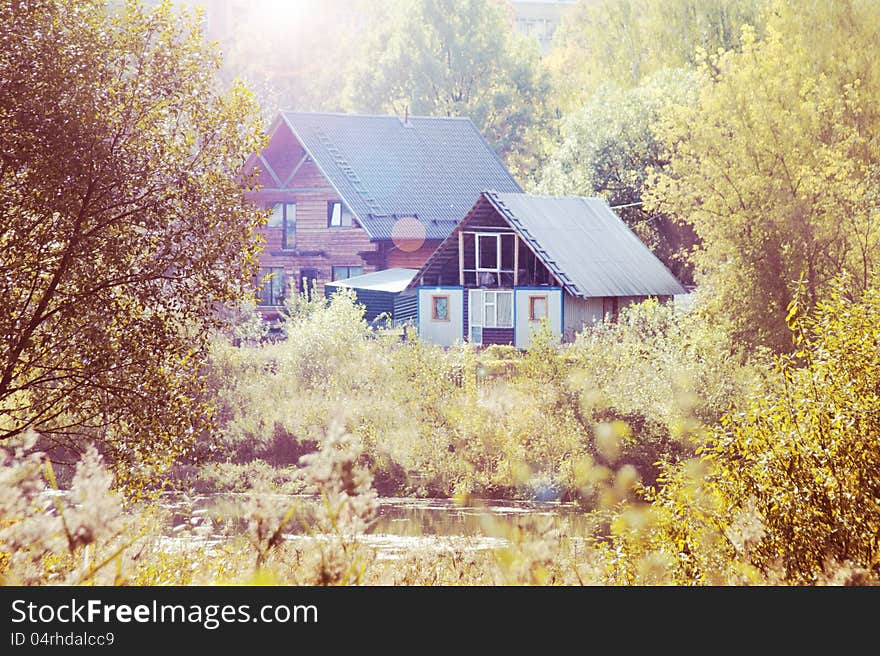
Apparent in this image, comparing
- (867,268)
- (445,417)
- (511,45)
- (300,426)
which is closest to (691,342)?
(867,268)

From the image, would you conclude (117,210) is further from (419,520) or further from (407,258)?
(407,258)

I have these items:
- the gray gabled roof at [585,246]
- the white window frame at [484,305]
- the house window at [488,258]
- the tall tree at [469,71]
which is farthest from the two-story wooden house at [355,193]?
the tall tree at [469,71]

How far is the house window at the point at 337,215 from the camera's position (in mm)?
47625

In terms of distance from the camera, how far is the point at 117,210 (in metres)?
12.9

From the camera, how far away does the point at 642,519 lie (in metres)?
18.4

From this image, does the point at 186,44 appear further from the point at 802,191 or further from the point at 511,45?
the point at 511,45

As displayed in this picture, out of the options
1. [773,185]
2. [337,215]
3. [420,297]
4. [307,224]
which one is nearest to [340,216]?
[337,215]

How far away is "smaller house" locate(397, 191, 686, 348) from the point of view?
39.2 metres

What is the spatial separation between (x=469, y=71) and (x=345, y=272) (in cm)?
1966

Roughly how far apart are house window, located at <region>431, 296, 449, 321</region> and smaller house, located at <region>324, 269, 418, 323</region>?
1061mm

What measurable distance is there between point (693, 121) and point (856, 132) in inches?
138

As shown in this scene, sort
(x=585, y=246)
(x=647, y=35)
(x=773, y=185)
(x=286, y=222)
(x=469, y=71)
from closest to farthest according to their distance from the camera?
(x=773, y=185) < (x=585, y=246) < (x=286, y=222) < (x=647, y=35) < (x=469, y=71)
